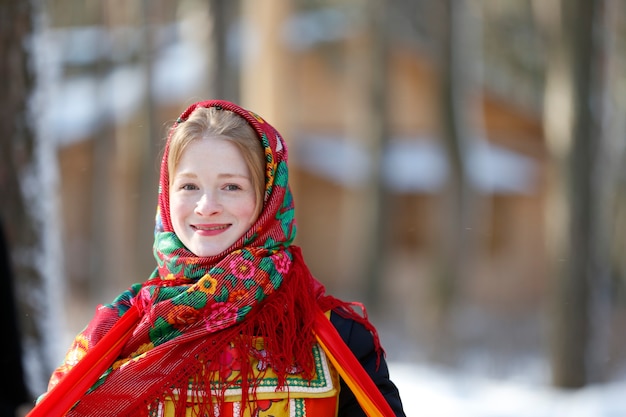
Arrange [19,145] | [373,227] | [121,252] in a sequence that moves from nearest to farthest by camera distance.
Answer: [19,145], [373,227], [121,252]

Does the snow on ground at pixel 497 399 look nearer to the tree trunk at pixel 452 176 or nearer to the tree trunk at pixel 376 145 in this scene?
the tree trunk at pixel 452 176

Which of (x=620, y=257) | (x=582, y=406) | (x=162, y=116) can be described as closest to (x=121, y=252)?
(x=162, y=116)

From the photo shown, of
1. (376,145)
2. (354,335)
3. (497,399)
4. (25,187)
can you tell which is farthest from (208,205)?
(376,145)

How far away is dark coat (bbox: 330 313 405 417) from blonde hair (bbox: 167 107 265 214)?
39 cm

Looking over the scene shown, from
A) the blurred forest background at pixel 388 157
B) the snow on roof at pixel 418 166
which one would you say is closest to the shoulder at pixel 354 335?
the blurred forest background at pixel 388 157

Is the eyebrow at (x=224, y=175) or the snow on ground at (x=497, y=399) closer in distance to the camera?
the eyebrow at (x=224, y=175)

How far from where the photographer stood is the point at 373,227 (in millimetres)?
15289

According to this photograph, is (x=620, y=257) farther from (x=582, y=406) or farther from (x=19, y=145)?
(x=19, y=145)

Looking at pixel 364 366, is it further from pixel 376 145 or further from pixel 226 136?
pixel 376 145

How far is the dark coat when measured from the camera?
226 centimetres

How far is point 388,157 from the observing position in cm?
1484

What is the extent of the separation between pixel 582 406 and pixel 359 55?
13600 mm

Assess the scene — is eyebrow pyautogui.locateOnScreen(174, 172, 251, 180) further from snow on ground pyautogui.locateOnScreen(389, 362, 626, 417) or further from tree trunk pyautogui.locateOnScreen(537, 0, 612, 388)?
tree trunk pyautogui.locateOnScreen(537, 0, 612, 388)

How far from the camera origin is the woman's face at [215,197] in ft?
7.36
